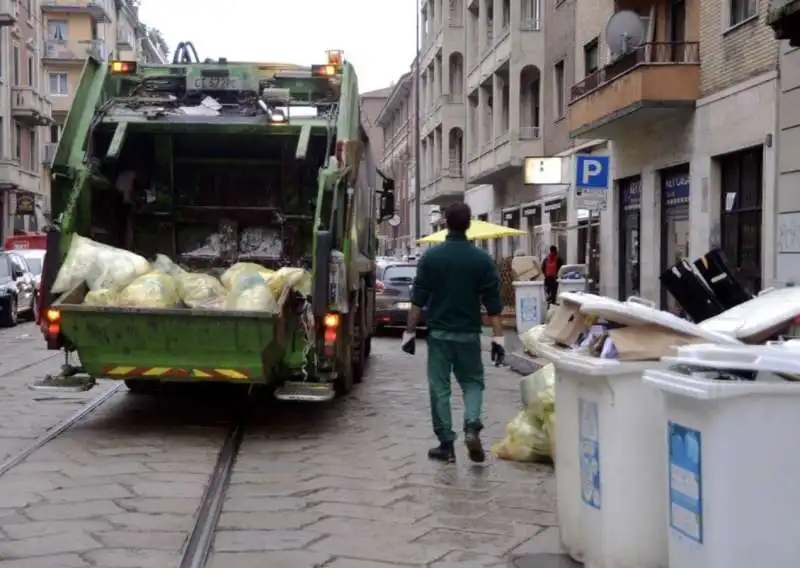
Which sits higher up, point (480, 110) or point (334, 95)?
point (480, 110)

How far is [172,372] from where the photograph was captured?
7949 mm

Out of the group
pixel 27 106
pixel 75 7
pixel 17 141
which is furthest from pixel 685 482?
pixel 75 7

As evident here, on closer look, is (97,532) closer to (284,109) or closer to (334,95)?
(284,109)

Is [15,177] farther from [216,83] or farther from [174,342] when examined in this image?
[174,342]

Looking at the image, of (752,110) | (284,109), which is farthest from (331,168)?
(752,110)

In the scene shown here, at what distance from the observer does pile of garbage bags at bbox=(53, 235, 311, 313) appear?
797cm

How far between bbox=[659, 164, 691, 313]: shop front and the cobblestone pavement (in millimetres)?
10176

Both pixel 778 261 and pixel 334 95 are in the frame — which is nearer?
pixel 334 95

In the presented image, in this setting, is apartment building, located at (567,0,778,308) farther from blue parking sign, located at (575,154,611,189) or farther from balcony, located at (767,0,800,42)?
balcony, located at (767,0,800,42)

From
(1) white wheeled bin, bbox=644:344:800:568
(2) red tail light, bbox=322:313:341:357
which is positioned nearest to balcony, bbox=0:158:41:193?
(2) red tail light, bbox=322:313:341:357

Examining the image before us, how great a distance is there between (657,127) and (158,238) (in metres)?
12.0

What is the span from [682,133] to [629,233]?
12.4ft

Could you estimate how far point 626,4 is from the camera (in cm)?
2034

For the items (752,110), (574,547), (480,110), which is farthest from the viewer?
(480,110)
